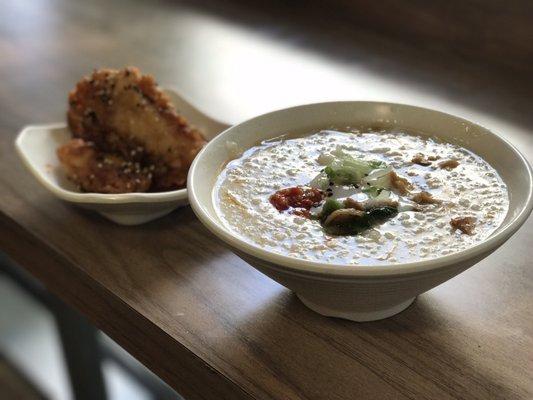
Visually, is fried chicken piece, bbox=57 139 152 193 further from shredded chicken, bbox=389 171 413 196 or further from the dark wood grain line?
shredded chicken, bbox=389 171 413 196

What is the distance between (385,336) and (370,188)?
21cm

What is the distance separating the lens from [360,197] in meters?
1.04

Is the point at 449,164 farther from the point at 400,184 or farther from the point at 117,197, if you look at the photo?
the point at 117,197

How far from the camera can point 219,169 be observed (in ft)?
3.67

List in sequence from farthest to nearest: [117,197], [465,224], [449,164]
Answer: [117,197] → [449,164] → [465,224]

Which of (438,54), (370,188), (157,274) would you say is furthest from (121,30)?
(370,188)

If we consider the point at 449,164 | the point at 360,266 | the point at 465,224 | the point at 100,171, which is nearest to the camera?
the point at 360,266

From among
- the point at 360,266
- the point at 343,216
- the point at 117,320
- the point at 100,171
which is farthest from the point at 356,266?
the point at 100,171

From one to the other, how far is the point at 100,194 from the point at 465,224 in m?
0.63

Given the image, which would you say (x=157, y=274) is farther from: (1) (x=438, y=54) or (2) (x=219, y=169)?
(1) (x=438, y=54)

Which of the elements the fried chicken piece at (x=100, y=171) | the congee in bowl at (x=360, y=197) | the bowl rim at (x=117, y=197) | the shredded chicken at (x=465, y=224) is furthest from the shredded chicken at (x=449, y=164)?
the fried chicken piece at (x=100, y=171)

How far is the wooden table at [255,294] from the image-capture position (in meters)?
0.98

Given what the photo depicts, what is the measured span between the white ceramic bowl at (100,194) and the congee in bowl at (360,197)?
7.6 inches

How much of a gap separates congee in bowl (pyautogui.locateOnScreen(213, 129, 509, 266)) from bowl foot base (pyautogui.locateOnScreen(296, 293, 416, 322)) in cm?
12
